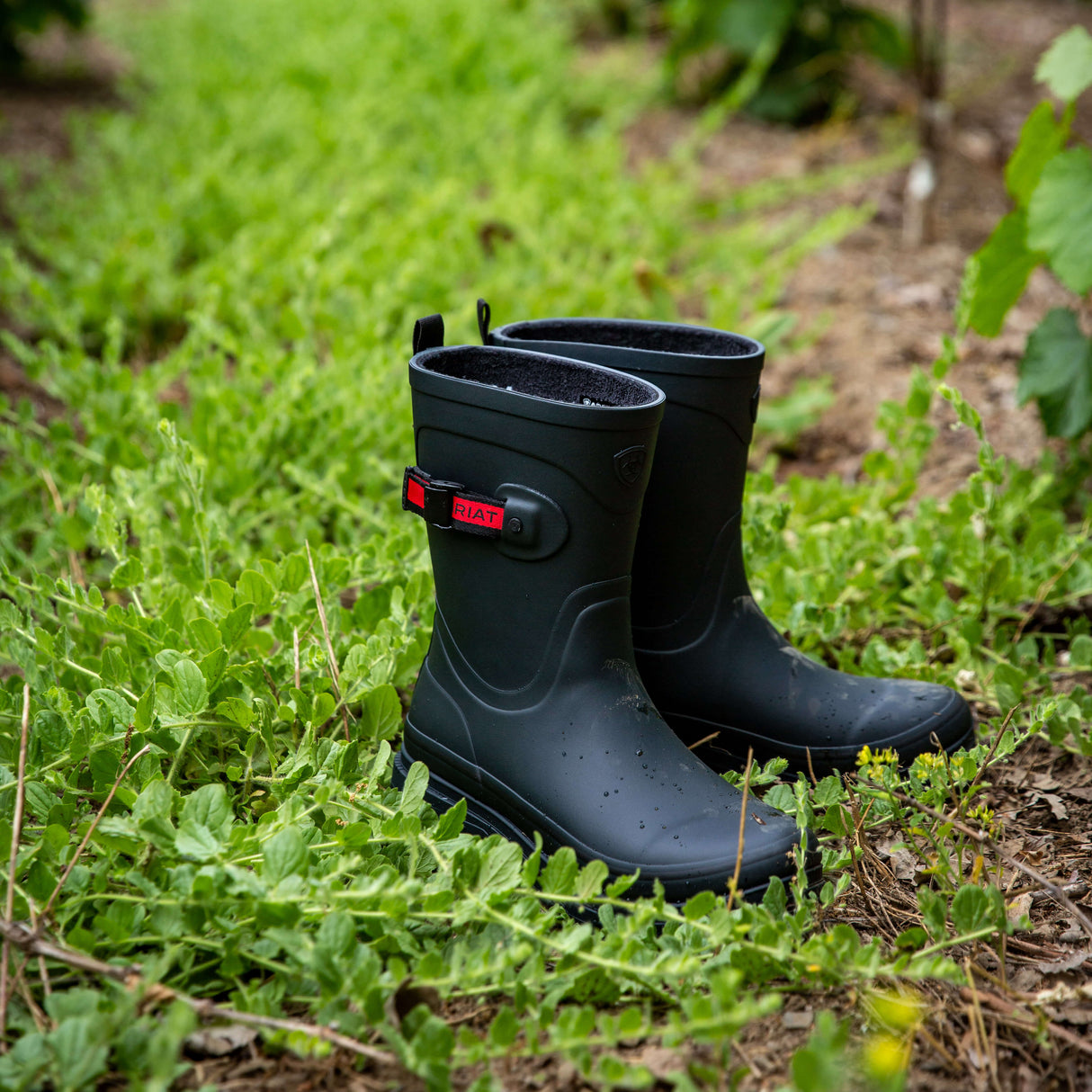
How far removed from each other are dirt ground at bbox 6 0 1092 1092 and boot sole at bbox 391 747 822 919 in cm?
8

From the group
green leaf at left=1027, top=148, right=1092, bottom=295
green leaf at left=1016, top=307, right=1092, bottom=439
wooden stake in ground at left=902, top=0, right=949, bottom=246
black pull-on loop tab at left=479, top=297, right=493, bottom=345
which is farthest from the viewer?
wooden stake in ground at left=902, top=0, right=949, bottom=246

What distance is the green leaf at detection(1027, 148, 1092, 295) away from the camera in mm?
1734

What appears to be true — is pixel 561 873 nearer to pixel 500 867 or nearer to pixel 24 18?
pixel 500 867

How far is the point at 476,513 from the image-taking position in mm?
1115

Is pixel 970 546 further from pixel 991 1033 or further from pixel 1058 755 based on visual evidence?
pixel 991 1033

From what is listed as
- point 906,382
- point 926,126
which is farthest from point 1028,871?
point 926,126

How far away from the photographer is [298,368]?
6.48 feet

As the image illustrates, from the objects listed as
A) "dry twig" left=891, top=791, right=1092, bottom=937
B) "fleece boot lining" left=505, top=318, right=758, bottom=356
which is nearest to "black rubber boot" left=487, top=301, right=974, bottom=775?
"fleece boot lining" left=505, top=318, right=758, bottom=356

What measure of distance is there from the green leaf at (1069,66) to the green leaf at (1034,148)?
0.06 meters

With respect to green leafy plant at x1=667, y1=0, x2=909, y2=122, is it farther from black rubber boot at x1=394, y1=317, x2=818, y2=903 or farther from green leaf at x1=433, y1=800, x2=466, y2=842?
green leaf at x1=433, y1=800, x2=466, y2=842

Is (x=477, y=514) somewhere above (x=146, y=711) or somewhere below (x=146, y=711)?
above

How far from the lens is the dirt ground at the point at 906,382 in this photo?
0.91 metres

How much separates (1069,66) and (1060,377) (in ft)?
1.68

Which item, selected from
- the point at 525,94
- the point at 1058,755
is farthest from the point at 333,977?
the point at 525,94
